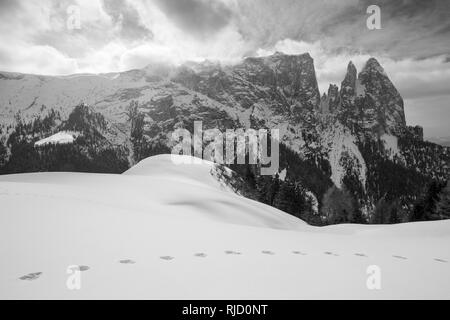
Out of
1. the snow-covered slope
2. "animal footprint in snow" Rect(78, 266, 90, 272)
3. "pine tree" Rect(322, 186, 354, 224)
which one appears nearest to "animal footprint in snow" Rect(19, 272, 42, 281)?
the snow-covered slope

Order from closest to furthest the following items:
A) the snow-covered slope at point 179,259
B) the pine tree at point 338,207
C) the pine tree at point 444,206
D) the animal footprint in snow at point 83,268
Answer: the snow-covered slope at point 179,259, the animal footprint in snow at point 83,268, the pine tree at point 444,206, the pine tree at point 338,207

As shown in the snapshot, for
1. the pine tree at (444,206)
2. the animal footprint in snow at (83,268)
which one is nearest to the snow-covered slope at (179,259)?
the animal footprint in snow at (83,268)

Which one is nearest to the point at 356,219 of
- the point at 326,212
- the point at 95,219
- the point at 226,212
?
the point at 326,212

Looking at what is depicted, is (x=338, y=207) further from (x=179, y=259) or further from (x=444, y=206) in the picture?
(x=179, y=259)

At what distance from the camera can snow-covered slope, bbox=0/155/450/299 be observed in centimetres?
590

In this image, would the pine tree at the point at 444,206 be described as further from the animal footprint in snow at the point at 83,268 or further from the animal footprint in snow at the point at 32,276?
the animal footprint in snow at the point at 32,276

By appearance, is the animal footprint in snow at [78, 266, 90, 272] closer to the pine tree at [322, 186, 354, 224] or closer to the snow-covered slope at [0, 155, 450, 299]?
the snow-covered slope at [0, 155, 450, 299]

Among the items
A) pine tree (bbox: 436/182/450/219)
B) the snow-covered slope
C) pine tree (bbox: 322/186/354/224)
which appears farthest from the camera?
pine tree (bbox: 322/186/354/224)

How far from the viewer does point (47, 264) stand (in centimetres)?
669

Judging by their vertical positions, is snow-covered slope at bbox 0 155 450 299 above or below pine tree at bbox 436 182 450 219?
above

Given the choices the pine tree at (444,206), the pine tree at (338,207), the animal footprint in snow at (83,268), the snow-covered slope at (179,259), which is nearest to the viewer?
the snow-covered slope at (179,259)

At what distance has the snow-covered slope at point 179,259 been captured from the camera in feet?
19.4

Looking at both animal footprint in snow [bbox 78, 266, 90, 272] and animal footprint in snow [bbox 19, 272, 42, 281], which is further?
animal footprint in snow [bbox 78, 266, 90, 272]
